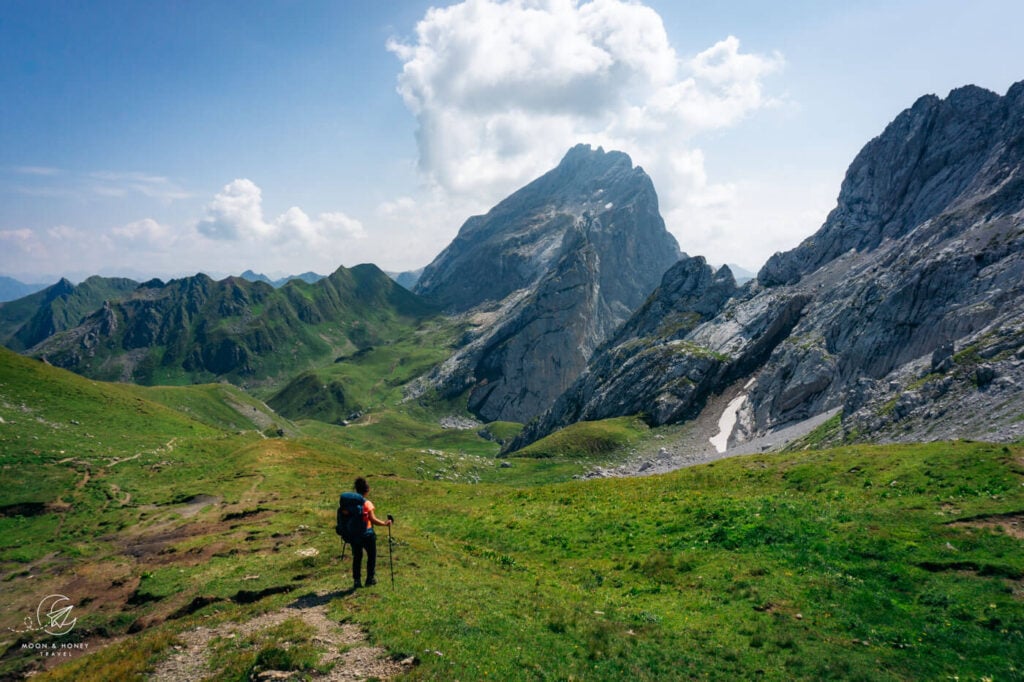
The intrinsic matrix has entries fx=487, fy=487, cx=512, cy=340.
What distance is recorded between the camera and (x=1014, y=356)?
72125 millimetres

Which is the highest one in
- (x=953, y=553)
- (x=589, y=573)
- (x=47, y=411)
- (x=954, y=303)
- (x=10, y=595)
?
(x=954, y=303)

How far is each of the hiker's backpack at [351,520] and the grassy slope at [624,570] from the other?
2.39m

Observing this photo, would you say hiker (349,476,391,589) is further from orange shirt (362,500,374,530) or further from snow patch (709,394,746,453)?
snow patch (709,394,746,453)

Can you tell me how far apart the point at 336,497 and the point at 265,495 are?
881cm

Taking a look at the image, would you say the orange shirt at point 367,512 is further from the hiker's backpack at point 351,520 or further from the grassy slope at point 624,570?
the grassy slope at point 624,570

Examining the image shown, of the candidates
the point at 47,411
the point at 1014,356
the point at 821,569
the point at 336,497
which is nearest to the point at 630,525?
the point at 821,569

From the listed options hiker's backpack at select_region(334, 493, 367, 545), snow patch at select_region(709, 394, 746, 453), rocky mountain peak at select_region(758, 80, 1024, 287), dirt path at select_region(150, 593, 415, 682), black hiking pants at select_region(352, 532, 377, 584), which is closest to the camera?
dirt path at select_region(150, 593, 415, 682)

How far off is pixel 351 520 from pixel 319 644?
16.8ft

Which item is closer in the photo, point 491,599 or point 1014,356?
point 491,599

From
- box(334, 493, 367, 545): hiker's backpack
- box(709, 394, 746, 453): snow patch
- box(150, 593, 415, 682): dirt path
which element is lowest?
box(709, 394, 746, 453): snow patch

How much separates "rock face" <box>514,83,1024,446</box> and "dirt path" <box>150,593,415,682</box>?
6943 cm

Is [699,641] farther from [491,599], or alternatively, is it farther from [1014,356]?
[1014,356]

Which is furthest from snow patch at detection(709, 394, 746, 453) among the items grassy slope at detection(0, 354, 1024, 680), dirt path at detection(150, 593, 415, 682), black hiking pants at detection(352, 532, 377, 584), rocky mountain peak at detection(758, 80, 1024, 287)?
dirt path at detection(150, 593, 415, 682)

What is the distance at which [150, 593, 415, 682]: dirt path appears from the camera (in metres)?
14.7
